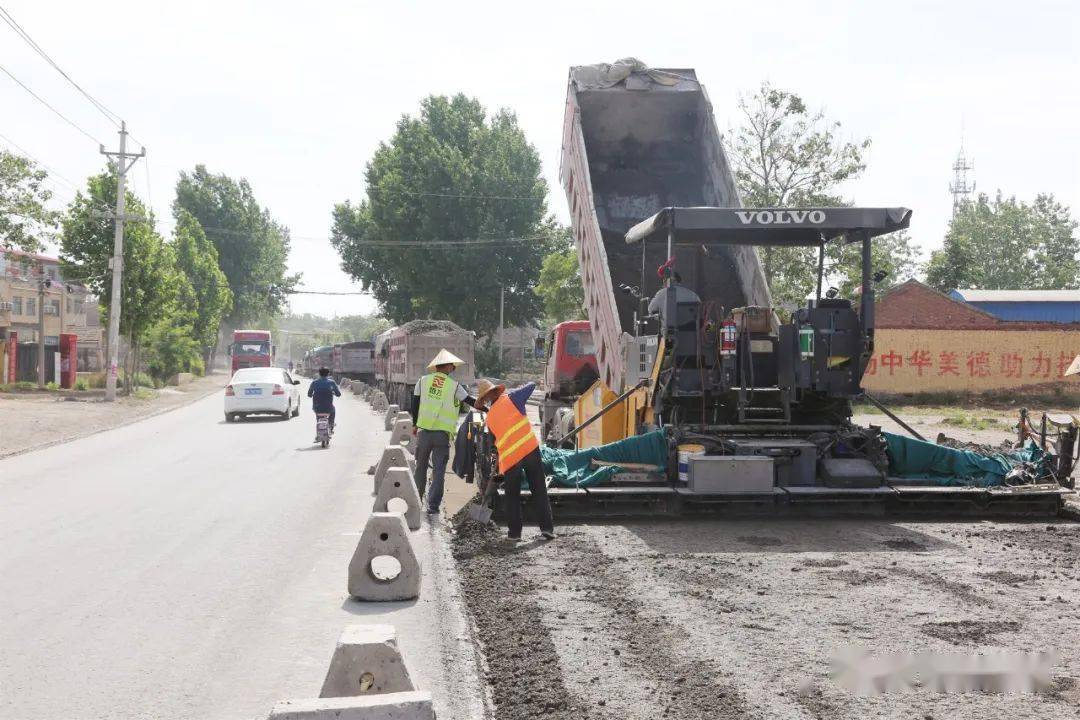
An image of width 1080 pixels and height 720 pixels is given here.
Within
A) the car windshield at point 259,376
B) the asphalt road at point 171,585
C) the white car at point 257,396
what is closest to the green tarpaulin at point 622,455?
the asphalt road at point 171,585

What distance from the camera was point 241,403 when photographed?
25.7m

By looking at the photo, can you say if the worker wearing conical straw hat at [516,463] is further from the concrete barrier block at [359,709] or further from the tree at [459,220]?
the tree at [459,220]

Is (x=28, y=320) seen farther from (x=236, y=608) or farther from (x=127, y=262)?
(x=236, y=608)

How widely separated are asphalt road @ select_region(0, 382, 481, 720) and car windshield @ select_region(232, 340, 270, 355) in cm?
3888

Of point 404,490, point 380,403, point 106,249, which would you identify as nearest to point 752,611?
point 404,490

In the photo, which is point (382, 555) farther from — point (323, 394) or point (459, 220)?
point (459, 220)

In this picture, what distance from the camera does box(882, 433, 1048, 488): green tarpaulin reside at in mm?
10578

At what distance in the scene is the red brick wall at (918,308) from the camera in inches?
→ 1655

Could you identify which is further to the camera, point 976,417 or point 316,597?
point 976,417

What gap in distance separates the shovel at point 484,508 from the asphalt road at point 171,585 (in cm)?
69

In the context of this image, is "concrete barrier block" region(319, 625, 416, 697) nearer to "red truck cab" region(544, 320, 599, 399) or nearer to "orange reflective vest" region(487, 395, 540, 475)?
"orange reflective vest" region(487, 395, 540, 475)

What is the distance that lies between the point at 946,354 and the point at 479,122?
31.7 meters

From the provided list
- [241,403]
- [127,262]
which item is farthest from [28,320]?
[241,403]

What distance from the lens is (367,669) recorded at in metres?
3.94
